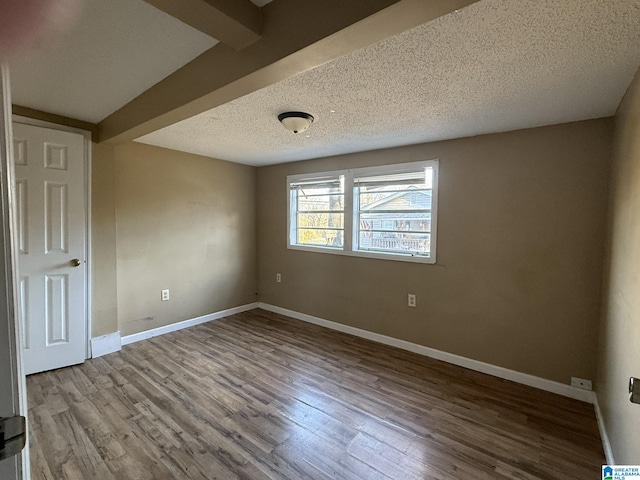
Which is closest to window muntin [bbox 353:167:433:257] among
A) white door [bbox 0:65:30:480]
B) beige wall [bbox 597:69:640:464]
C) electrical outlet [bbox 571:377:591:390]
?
beige wall [bbox 597:69:640:464]

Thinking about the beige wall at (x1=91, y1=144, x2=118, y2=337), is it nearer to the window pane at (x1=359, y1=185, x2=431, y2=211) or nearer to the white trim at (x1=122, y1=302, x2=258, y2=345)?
the white trim at (x1=122, y1=302, x2=258, y2=345)

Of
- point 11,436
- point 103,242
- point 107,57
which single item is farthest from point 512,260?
point 103,242

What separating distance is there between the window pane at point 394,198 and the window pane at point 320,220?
1.20 feet

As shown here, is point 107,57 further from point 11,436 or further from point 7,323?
point 11,436

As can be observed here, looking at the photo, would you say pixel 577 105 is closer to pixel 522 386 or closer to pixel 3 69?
pixel 522 386

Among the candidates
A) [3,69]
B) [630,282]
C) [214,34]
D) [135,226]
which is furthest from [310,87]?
[135,226]

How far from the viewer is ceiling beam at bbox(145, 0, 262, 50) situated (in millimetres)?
1079

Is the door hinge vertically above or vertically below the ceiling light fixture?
below

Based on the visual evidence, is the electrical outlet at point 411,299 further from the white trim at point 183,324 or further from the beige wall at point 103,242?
the beige wall at point 103,242

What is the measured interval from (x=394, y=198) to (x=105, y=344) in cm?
329

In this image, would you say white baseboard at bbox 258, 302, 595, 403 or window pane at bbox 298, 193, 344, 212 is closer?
white baseboard at bbox 258, 302, 595, 403

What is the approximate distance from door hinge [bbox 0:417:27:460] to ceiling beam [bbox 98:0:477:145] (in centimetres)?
136

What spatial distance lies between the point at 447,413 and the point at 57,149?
12.3 feet

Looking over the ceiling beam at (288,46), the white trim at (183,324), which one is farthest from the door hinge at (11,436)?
the white trim at (183,324)
